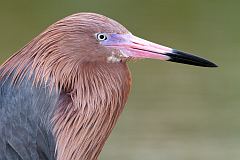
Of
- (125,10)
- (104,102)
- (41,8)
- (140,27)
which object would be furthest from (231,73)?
(104,102)

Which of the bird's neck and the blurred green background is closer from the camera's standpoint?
the bird's neck

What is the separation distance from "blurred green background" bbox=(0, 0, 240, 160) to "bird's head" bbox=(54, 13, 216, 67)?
2.27m

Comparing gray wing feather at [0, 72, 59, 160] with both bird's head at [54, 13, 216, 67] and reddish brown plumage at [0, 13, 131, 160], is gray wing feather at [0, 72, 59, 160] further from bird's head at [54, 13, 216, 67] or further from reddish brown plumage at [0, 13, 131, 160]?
bird's head at [54, 13, 216, 67]

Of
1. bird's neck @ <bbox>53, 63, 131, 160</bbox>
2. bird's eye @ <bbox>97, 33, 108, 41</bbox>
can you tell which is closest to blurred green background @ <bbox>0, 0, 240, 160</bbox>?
bird's neck @ <bbox>53, 63, 131, 160</bbox>

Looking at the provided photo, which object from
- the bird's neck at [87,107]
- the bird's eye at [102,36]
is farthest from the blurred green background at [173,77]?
the bird's eye at [102,36]

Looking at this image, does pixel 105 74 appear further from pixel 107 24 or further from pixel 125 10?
pixel 125 10

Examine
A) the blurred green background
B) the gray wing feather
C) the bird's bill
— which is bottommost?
the blurred green background

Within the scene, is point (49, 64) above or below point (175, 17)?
above

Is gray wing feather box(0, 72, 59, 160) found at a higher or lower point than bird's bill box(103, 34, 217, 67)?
lower

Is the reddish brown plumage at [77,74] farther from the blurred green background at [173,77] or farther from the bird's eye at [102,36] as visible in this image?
the blurred green background at [173,77]

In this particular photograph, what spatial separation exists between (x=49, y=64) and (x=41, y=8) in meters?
4.52

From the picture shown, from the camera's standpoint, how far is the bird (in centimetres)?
275

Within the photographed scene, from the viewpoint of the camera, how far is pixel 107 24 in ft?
9.02

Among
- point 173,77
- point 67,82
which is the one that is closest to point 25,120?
point 67,82
